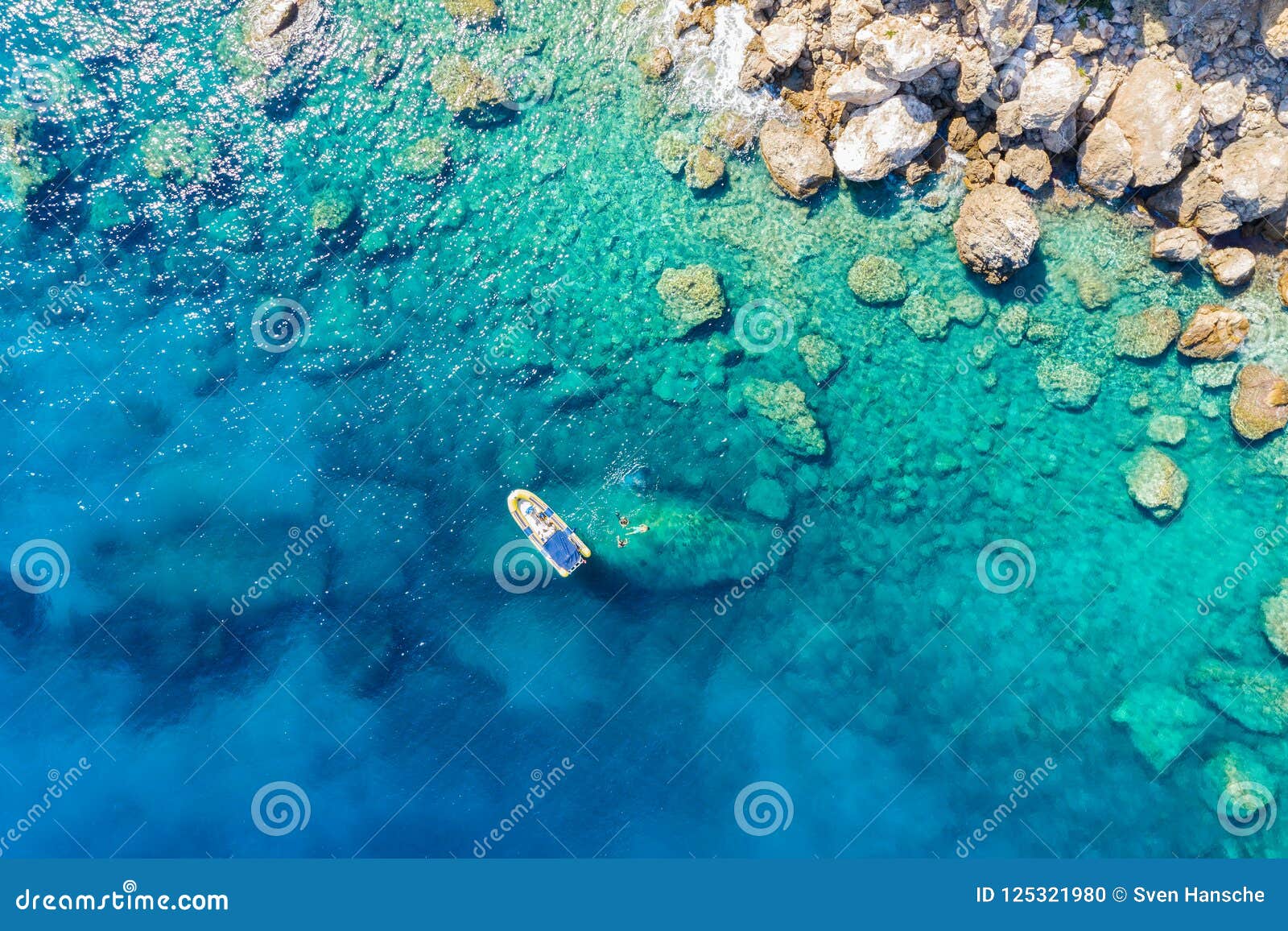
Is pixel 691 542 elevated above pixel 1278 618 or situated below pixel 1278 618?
above

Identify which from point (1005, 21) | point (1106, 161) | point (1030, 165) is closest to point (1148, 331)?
point (1106, 161)

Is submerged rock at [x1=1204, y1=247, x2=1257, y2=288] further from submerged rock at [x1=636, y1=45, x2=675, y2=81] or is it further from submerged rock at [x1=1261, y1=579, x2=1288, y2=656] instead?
submerged rock at [x1=636, y1=45, x2=675, y2=81]

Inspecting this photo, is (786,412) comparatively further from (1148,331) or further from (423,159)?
(423,159)

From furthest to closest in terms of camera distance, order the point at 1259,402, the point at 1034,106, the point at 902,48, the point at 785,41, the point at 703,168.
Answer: the point at 703,168 → the point at 1259,402 → the point at 785,41 → the point at 1034,106 → the point at 902,48

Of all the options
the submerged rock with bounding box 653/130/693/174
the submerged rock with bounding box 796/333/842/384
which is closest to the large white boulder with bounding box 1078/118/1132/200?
the submerged rock with bounding box 796/333/842/384

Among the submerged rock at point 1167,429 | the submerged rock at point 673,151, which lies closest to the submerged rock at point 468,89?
the submerged rock at point 673,151

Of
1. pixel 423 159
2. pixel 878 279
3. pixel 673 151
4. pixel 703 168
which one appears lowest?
pixel 878 279
